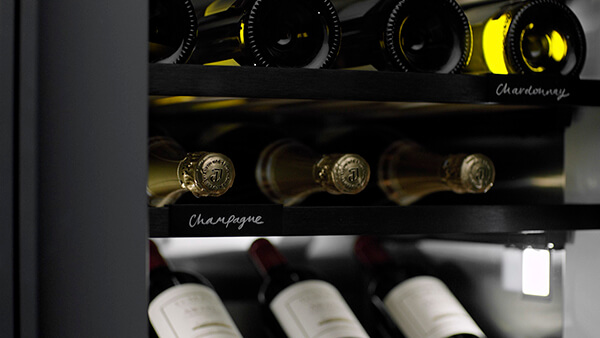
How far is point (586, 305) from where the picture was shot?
892 mm

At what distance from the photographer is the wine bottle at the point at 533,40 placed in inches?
31.9

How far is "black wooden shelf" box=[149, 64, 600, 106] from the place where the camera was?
64cm

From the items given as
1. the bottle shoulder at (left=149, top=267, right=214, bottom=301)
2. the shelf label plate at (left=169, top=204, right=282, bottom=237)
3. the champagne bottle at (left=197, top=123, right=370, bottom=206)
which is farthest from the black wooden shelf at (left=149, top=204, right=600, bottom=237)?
the bottle shoulder at (left=149, top=267, right=214, bottom=301)

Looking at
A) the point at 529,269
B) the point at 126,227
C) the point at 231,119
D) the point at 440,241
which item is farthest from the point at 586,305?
the point at 126,227

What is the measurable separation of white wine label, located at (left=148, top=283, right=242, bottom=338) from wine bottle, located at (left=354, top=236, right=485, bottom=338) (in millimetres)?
231

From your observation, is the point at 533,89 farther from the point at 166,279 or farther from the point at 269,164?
the point at 166,279

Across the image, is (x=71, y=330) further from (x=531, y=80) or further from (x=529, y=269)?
(x=529, y=269)

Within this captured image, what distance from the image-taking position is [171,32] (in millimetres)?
736

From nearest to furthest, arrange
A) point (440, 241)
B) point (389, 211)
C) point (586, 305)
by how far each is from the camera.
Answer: point (389, 211) < point (586, 305) < point (440, 241)

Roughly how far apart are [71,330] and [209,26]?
393mm


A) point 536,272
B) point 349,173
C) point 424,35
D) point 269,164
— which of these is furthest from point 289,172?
point 536,272

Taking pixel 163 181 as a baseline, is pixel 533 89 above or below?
above

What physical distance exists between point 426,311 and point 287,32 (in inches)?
15.1

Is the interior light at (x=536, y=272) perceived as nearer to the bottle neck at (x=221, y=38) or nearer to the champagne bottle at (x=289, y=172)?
the champagne bottle at (x=289, y=172)
